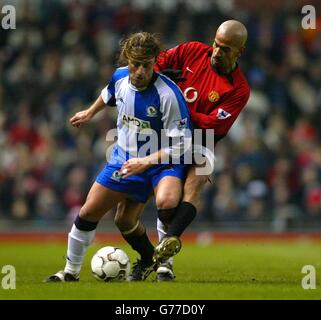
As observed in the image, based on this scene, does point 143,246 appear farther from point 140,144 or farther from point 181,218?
point 140,144

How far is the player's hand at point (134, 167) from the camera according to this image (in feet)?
26.8

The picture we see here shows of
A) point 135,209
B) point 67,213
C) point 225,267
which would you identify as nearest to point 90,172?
point 67,213

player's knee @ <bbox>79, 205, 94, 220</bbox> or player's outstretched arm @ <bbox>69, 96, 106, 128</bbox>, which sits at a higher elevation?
player's outstretched arm @ <bbox>69, 96, 106, 128</bbox>

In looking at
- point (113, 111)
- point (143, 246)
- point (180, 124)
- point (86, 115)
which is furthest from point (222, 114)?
→ point (113, 111)

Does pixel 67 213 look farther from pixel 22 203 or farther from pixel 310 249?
pixel 310 249

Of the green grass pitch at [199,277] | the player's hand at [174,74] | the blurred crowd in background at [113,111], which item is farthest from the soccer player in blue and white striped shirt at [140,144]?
the blurred crowd in background at [113,111]

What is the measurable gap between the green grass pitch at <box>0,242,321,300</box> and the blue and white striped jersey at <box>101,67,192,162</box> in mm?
1204

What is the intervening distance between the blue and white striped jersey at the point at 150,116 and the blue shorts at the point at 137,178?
0.16 m

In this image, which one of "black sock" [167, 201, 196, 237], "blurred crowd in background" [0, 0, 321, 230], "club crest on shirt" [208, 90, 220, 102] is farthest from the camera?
"blurred crowd in background" [0, 0, 321, 230]

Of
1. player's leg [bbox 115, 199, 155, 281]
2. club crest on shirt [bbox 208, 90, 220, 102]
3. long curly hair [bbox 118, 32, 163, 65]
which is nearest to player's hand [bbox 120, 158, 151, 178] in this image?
player's leg [bbox 115, 199, 155, 281]

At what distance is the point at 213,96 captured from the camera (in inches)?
349

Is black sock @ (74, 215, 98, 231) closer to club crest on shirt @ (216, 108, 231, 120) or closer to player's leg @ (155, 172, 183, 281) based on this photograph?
player's leg @ (155, 172, 183, 281)

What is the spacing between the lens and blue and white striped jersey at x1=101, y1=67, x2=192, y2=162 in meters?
8.35

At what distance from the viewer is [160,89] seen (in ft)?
27.6
